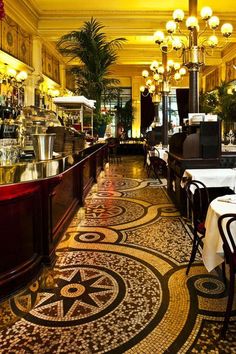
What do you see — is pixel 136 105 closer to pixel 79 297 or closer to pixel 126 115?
pixel 126 115

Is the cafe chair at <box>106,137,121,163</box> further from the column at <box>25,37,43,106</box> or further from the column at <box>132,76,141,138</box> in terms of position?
the column at <box>132,76,141,138</box>

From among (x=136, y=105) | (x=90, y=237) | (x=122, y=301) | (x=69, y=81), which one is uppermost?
(x=69, y=81)

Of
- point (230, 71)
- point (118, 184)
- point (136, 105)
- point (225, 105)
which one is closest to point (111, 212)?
point (118, 184)

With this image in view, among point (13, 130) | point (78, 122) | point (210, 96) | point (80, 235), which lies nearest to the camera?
point (13, 130)

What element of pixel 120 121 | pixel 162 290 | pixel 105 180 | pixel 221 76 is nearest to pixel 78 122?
pixel 105 180

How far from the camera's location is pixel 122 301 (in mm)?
2570

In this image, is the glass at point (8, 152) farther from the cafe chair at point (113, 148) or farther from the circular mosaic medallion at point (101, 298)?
the cafe chair at point (113, 148)

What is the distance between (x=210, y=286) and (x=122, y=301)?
0.72 meters

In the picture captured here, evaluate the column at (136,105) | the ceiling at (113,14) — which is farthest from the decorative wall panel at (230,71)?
the column at (136,105)

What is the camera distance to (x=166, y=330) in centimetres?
220

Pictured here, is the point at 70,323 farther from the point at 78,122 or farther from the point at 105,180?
the point at 105,180

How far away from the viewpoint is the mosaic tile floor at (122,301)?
207cm

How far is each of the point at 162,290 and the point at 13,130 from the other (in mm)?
1762

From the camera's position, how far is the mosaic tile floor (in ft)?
6.79
